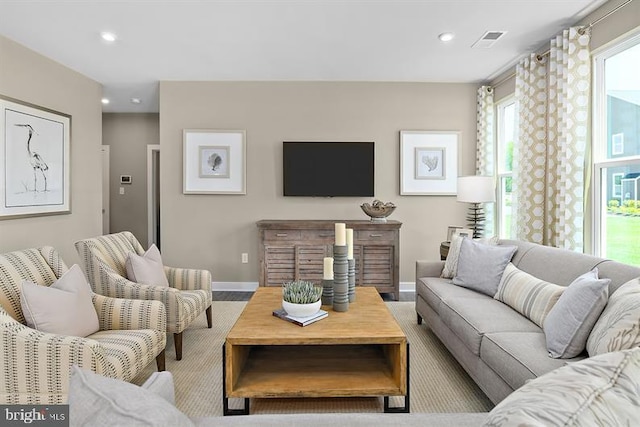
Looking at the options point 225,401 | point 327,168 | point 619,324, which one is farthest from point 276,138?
point 619,324

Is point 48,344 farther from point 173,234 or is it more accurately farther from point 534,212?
point 534,212

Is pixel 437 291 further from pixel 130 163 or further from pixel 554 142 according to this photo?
pixel 130 163

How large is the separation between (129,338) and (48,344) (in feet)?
1.34

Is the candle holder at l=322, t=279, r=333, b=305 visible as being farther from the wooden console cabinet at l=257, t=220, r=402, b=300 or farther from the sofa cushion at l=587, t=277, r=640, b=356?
the wooden console cabinet at l=257, t=220, r=402, b=300

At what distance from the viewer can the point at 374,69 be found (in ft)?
13.6

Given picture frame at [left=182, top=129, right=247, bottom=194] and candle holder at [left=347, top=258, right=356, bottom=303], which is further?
picture frame at [left=182, top=129, right=247, bottom=194]

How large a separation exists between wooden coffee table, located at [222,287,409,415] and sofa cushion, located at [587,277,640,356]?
2.68 ft

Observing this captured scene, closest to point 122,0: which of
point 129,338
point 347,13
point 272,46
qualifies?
point 272,46

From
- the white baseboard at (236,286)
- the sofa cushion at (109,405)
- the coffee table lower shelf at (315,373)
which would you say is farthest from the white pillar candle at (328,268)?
the white baseboard at (236,286)

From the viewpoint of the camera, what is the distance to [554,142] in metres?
3.20

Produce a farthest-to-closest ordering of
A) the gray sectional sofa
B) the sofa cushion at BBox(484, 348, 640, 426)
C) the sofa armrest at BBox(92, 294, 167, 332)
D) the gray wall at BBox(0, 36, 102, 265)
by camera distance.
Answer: the gray wall at BBox(0, 36, 102, 265), the sofa armrest at BBox(92, 294, 167, 332), the gray sectional sofa, the sofa cushion at BBox(484, 348, 640, 426)

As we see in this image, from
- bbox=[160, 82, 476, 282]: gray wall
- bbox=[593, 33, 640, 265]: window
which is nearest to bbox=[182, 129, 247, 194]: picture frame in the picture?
bbox=[160, 82, 476, 282]: gray wall

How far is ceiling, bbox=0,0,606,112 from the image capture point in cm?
280

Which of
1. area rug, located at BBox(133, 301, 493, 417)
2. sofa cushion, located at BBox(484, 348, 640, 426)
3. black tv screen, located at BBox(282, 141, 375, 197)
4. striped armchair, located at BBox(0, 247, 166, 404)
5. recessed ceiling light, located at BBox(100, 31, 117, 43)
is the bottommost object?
area rug, located at BBox(133, 301, 493, 417)
